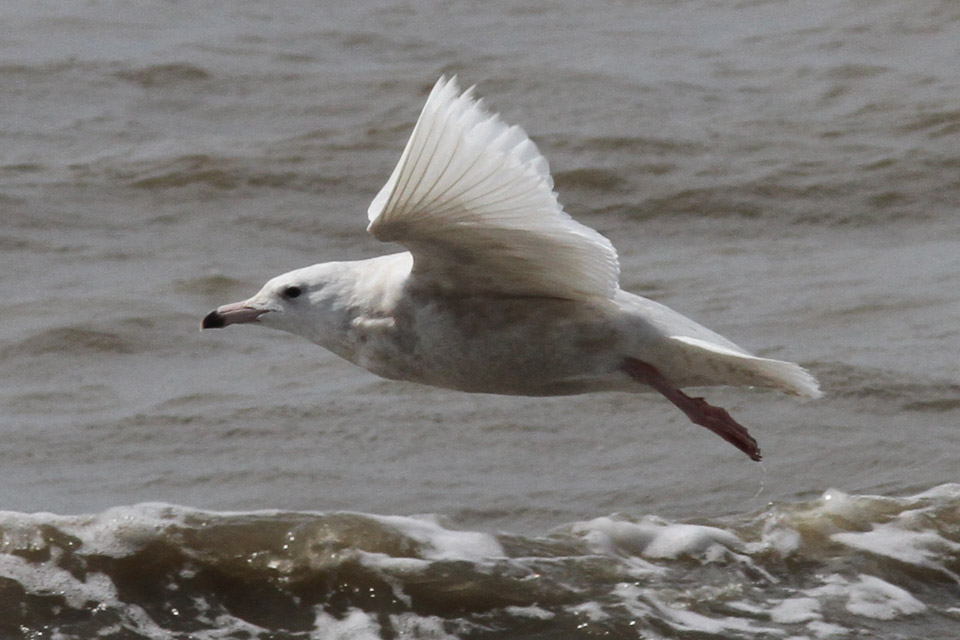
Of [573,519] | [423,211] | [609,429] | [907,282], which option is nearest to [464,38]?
[907,282]

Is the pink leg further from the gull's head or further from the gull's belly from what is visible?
the gull's head

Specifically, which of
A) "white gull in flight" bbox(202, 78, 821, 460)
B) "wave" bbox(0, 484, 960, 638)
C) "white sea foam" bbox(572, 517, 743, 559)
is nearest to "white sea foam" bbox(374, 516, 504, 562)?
"wave" bbox(0, 484, 960, 638)

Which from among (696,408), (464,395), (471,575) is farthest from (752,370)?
(464,395)

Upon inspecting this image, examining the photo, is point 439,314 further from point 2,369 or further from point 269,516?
point 2,369

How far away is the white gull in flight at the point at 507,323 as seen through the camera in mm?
5527

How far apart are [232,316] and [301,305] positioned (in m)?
0.26

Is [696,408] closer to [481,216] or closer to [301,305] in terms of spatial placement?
[481,216]

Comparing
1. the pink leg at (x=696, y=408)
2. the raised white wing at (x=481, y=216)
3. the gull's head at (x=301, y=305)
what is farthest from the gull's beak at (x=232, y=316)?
the pink leg at (x=696, y=408)

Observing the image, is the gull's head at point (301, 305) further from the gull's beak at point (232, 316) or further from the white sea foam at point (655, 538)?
the white sea foam at point (655, 538)

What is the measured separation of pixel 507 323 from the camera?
5.73 metres

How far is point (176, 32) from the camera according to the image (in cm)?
1298

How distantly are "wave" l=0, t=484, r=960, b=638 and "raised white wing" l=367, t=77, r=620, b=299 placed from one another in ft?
3.02

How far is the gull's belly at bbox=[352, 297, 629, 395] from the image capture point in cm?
570

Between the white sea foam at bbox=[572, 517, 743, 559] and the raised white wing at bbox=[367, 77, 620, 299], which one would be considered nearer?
the raised white wing at bbox=[367, 77, 620, 299]
